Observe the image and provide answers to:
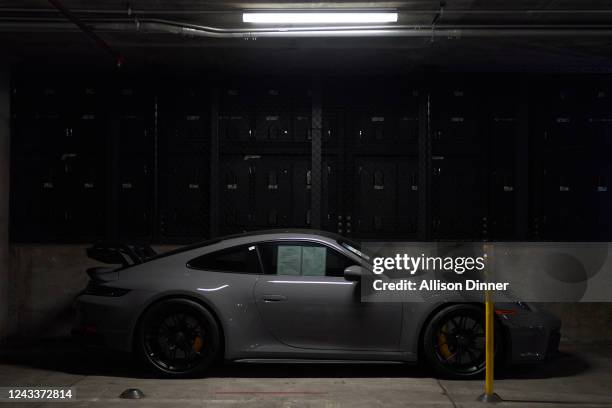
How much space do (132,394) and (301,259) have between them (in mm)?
2065

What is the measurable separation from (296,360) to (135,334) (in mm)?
1550

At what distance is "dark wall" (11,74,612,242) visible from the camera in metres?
10.8

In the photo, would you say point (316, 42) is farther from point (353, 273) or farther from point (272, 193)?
Answer: point (353, 273)

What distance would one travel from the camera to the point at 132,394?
6.60 meters

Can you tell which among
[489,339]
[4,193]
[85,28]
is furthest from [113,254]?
[489,339]

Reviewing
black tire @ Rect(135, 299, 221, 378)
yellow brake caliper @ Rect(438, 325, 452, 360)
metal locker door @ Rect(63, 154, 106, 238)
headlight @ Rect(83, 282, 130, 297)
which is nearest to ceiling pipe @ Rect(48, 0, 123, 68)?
metal locker door @ Rect(63, 154, 106, 238)

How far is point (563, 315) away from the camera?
10016 mm

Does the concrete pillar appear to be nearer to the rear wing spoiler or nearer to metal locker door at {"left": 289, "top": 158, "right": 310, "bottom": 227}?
the rear wing spoiler

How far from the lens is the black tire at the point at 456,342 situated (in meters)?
7.34

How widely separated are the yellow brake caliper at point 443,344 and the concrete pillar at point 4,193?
557 centimetres

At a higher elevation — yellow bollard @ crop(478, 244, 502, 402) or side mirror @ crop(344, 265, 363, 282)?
side mirror @ crop(344, 265, 363, 282)

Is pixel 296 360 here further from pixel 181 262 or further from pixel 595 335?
pixel 595 335

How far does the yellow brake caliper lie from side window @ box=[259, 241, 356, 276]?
1.05 m

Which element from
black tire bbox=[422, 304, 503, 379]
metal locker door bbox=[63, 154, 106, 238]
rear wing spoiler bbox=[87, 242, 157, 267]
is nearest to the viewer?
black tire bbox=[422, 304, 503, 379]
